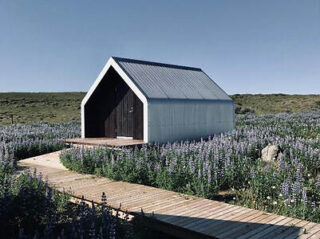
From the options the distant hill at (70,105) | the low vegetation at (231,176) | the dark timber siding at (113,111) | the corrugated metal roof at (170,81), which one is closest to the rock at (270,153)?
the low vegetation at (231,176)

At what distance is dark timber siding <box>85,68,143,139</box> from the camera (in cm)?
1697

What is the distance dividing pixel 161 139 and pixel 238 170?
20.8ft

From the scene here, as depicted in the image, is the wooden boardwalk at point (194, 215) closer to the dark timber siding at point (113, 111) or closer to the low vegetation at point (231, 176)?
the low vegetation at point (231, 176)

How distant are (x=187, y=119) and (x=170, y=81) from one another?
2.44 m

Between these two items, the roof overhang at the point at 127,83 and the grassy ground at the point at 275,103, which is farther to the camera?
the grassy ground at the point at 275,103

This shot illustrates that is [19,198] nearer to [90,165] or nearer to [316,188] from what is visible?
[90,165]

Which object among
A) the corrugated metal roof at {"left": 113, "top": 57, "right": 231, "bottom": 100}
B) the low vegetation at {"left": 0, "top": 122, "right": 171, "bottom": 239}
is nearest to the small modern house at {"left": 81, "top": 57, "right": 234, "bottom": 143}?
the corrugated metal roof at {"left": 113, "top": 57, "right": 231, "bottom": 100}

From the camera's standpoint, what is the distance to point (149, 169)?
1026 cm

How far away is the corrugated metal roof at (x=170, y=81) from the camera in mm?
16312

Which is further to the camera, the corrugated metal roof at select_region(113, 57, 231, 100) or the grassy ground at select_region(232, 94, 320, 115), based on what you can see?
the grassy ground at select_region(232, 94, 320, 115)

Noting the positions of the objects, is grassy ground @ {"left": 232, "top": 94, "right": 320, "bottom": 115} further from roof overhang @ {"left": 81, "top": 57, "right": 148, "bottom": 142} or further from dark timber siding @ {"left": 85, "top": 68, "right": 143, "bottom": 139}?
roof overhang @ {"left": 81, "top": 57, "right": 148, "bottom": 142}

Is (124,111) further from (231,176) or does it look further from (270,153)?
(231,176)

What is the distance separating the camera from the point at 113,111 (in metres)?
18.3

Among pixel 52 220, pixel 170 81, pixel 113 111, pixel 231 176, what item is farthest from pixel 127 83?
pixel 52 220
